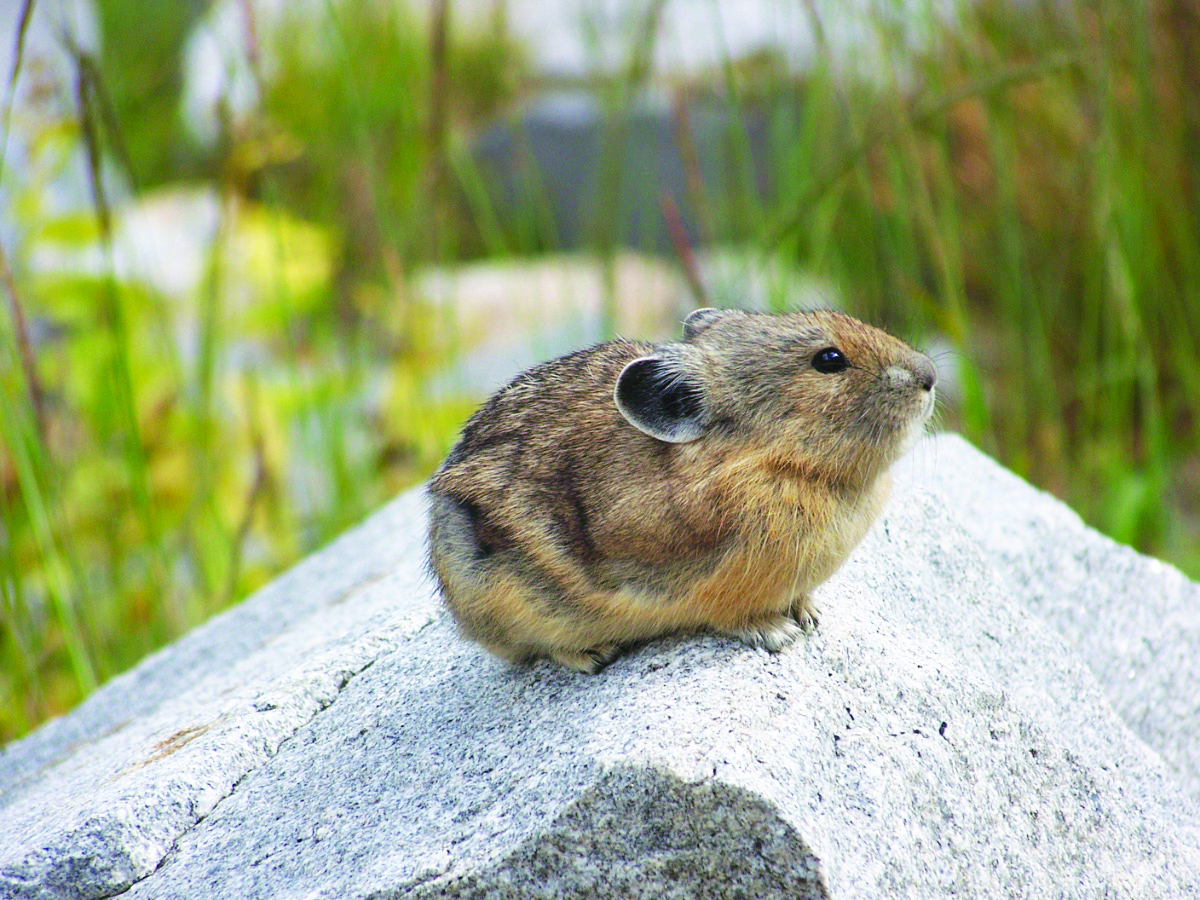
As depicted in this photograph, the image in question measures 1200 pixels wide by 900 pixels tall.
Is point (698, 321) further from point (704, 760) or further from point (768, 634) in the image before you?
point (704, 760)

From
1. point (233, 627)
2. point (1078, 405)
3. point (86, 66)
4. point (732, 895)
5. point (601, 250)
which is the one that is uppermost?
point (86, 66)

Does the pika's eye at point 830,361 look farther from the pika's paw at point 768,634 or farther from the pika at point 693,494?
the pika's paw at point 768,634

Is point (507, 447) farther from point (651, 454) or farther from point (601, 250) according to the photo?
point (601, 250)

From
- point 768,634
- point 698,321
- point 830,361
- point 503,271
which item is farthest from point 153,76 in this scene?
point 768,634

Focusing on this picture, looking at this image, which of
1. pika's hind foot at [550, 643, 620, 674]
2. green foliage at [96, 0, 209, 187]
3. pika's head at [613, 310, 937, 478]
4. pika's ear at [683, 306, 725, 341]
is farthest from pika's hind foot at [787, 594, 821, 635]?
green foliage at [96, 0, 209, 187]

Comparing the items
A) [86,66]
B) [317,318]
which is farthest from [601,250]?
[86,66]
